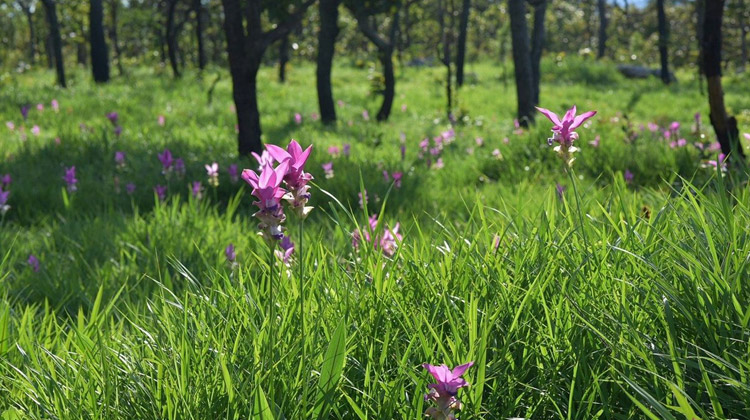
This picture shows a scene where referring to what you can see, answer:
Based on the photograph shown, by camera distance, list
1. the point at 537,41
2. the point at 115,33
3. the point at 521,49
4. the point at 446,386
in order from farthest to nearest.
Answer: the point at 115,33 → the point at 537,41 → the point at 521,49 → the point at 446,386

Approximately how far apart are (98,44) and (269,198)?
16.3m

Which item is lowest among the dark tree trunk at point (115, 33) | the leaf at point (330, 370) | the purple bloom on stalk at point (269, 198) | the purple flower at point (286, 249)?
the leaf at point (330, 370)

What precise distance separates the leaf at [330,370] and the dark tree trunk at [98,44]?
53.3 feet

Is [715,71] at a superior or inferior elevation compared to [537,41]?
inferior

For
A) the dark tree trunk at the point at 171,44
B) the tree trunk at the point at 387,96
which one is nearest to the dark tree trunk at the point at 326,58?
the tree trunk at the point at 387,96

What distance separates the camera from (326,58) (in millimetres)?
11016

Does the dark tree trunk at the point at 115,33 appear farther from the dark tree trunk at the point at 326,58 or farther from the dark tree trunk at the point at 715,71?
the dark tree trunk at the point at 715,71

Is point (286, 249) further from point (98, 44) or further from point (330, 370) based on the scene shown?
point (98, 44)

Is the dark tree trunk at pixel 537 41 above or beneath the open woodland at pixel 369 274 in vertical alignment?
above

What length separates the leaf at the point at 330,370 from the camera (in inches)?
58.4

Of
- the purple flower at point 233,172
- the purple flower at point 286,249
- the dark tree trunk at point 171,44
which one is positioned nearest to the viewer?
the purple flower at point 286,249

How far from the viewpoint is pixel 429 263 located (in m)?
2.15

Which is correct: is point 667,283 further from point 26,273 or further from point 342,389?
point 26,273

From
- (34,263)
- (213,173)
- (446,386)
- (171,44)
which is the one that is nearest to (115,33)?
(171,44)
